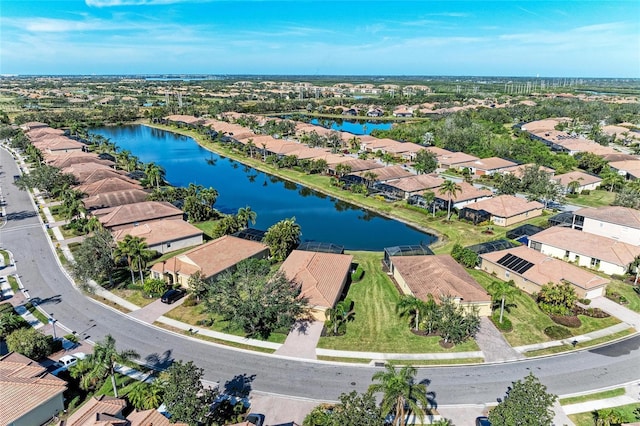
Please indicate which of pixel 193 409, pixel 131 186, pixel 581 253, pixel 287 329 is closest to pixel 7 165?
pixel 131 186

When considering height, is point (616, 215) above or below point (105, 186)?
below

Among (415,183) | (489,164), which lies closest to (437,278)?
(415,183)

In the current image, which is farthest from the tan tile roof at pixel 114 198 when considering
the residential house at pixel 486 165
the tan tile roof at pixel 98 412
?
the residential house at pixel 486 165

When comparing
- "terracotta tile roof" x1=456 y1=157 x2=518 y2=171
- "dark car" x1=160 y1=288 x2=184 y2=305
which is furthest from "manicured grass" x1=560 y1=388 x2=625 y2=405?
"terracotta tile roof" x1=456 y1=157 x2=518 y2=171

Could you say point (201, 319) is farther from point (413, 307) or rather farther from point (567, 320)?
point (567, 320)

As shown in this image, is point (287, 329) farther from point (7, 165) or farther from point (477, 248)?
point (7, 165)

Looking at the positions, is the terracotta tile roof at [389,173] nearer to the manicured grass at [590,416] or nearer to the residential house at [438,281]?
the residential house at [438,281]

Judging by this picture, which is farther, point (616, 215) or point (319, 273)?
point (616, 215)
